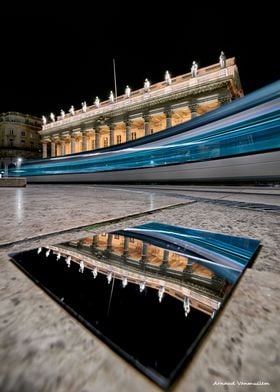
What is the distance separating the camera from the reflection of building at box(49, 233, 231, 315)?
0.46 metres

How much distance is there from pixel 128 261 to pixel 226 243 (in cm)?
43

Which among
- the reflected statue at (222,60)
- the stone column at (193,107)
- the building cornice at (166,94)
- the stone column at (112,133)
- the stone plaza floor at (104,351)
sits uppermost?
the reflected statue at (222,60)

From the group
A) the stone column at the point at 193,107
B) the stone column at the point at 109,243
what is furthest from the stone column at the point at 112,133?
the stone column at the point at 109,243

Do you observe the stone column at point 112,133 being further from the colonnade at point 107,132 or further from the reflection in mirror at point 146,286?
the reflection in mirror at point 146,286

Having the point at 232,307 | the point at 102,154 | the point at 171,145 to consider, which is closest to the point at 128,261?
the point at 232,307

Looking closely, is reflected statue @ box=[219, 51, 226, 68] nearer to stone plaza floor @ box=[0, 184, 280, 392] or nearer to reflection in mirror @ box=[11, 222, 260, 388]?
reflection in mirror @ box=[11, 222, 260, 388]

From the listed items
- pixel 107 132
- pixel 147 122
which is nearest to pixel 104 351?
pixel 147 122

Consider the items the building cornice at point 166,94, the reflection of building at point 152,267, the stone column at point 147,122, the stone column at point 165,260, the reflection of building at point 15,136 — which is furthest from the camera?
the reflection of building at point 15,136

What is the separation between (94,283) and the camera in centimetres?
49

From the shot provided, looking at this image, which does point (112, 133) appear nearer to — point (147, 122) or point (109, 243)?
point (147, 122)

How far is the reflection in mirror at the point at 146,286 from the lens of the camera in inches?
11.7

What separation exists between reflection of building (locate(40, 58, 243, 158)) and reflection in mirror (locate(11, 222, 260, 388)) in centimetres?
2509

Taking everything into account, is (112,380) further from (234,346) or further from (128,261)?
(128,261)

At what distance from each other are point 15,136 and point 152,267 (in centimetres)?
5716
